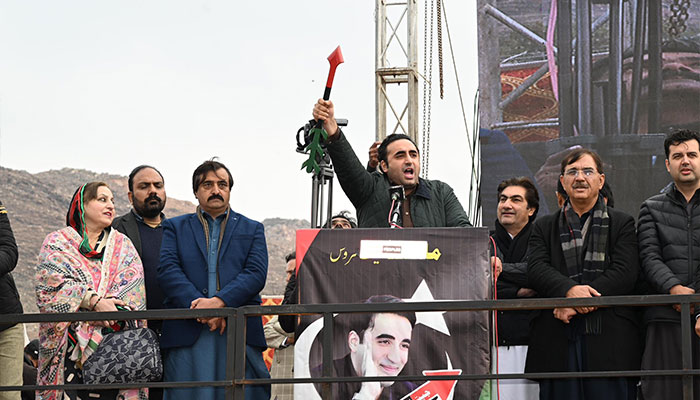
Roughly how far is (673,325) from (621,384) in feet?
1.13

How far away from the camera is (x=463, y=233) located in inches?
158

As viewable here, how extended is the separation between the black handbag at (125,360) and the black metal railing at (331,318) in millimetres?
250

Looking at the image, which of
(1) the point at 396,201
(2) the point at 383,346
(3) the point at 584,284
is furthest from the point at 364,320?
(3) the point at 584,284

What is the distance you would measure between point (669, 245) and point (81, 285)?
2.75 m

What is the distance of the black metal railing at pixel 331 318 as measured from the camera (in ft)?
12.1

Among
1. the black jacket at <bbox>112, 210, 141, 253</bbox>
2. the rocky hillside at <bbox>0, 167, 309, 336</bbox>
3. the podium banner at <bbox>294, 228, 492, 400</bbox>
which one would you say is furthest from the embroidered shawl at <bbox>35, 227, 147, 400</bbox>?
the rocky hillside at <bbox>0, 167, 309, 336</bbox>

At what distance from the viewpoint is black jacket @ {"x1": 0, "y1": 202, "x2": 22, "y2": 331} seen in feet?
14.9

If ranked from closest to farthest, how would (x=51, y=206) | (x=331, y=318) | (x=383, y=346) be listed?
(x=331, y=318), (x=383, y=346), (x=51, y=206)

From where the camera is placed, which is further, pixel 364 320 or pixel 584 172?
pixel 584 172

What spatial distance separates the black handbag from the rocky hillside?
64.9ft

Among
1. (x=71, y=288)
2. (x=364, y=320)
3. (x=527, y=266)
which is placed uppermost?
(x=527, y=266)

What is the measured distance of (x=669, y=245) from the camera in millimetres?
4078

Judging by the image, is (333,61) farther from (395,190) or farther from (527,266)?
(527,266)

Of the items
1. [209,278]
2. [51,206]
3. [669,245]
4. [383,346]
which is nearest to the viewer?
[383,346]
